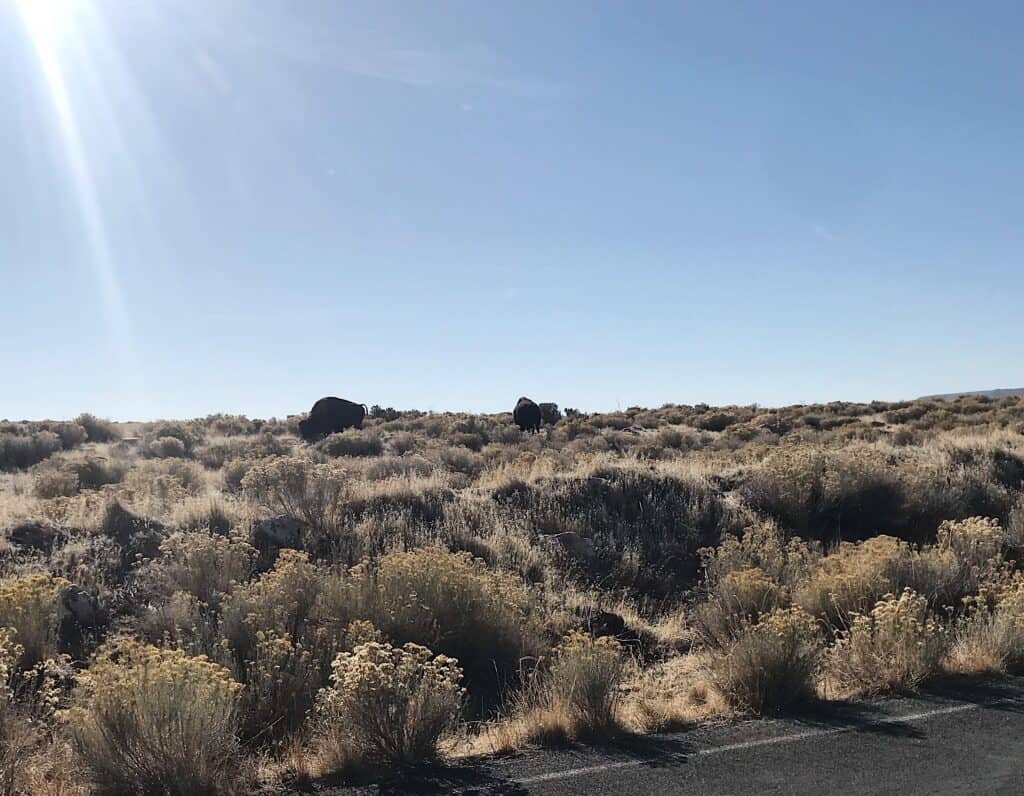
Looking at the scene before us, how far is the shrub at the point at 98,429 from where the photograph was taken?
3316 cm

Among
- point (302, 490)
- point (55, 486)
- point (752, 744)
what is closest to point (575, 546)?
point (302, 490)

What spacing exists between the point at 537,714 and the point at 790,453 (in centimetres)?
1052

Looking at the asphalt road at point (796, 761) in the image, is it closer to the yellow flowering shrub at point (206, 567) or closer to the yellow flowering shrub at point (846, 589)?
the yellow flowering shrub at point (846, 589)

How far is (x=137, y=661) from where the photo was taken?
5609 millimetres

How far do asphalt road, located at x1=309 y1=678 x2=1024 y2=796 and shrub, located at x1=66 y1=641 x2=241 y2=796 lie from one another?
73 cm

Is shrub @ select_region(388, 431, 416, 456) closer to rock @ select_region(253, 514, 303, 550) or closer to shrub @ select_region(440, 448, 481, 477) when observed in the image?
shrub @ select_region(440, 448, 481, 477)

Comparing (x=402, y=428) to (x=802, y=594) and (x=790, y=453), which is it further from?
(x=802, y=594)

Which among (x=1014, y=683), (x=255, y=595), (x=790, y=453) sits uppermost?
(x=790, y=453)

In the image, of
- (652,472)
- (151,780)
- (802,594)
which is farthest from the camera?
(652,472)

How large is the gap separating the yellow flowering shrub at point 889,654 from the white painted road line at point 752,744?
545mm

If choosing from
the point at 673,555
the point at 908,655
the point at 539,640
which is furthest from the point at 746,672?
the point at 673,555

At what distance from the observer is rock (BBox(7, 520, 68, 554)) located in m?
10.3

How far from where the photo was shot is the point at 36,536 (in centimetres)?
1049

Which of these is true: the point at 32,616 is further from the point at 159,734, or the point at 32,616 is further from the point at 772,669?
the point at 772,669
